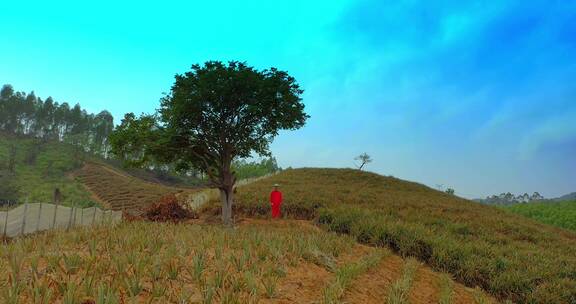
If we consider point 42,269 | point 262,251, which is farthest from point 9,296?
point 262,251

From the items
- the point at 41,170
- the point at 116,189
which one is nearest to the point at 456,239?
the point at 116,189

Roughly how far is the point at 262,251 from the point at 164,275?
283 centimetres

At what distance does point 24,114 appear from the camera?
10225 centimetres

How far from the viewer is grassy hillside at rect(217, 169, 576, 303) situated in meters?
12.5

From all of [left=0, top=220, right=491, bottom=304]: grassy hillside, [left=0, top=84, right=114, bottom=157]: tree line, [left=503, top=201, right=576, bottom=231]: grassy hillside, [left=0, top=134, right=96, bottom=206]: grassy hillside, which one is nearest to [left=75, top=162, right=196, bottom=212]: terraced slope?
[left=0, top=134, right=96, bottom=206]: grassy hillside

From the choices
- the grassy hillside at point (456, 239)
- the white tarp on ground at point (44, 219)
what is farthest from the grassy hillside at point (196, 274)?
the white tarp on ground at point (44, 219)

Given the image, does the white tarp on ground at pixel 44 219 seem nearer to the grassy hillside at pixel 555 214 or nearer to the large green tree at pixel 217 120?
the large green tree at pixel 217 120

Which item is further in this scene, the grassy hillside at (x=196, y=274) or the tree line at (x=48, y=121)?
the tree line at (x=48, y=121)

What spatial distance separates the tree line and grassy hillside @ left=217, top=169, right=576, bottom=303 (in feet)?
285

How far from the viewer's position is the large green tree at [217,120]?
58.6 feet

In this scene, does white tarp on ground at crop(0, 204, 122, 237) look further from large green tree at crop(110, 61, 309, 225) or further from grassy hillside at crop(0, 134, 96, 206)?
grassy hillside at crop(0, 134, 96, 206)

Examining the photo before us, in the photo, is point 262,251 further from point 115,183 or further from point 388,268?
point 115,183

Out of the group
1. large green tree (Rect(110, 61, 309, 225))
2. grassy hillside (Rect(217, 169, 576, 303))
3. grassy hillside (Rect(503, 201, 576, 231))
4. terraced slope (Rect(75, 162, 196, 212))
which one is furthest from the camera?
terraced slope (Rect(75, 162, 196, 212))

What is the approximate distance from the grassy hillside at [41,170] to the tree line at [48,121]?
558 centimetres
